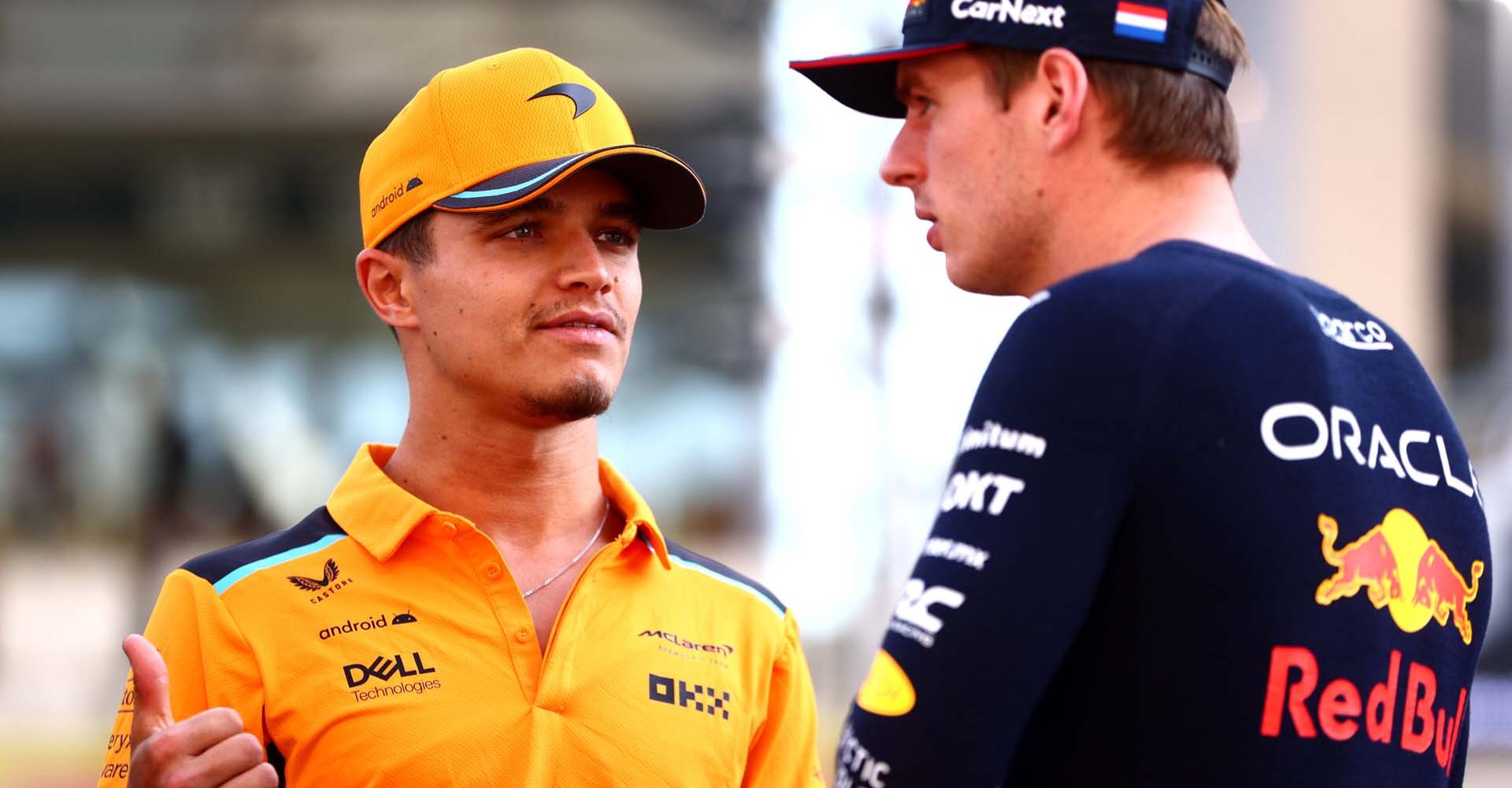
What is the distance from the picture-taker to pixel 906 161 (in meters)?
1.88

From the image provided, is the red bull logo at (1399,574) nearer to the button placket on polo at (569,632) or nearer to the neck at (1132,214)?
the neck at (1132,214)

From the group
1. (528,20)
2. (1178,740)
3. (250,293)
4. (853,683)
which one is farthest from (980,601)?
(250,293)

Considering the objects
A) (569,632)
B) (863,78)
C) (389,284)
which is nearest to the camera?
(863,78)

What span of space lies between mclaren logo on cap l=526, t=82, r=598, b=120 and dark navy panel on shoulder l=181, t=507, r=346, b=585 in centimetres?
65

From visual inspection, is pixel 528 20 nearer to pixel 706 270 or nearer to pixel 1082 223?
pixel 706 270

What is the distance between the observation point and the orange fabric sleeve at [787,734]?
89.4 inches

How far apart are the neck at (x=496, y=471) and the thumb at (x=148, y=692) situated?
52 centimetres

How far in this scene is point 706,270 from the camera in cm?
2338

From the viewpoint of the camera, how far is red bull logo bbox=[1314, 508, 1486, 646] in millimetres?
1524

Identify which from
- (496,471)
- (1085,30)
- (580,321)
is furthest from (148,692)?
(1085,30)

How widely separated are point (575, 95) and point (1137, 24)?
35.7 inches

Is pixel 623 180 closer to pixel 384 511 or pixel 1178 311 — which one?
pixel 384 511

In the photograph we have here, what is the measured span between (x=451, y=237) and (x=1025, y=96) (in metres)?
0.88

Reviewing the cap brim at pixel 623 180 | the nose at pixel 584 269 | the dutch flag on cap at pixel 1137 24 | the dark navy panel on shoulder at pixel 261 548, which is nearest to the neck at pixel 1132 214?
the dutch flag on cap at pixel 1137 24
